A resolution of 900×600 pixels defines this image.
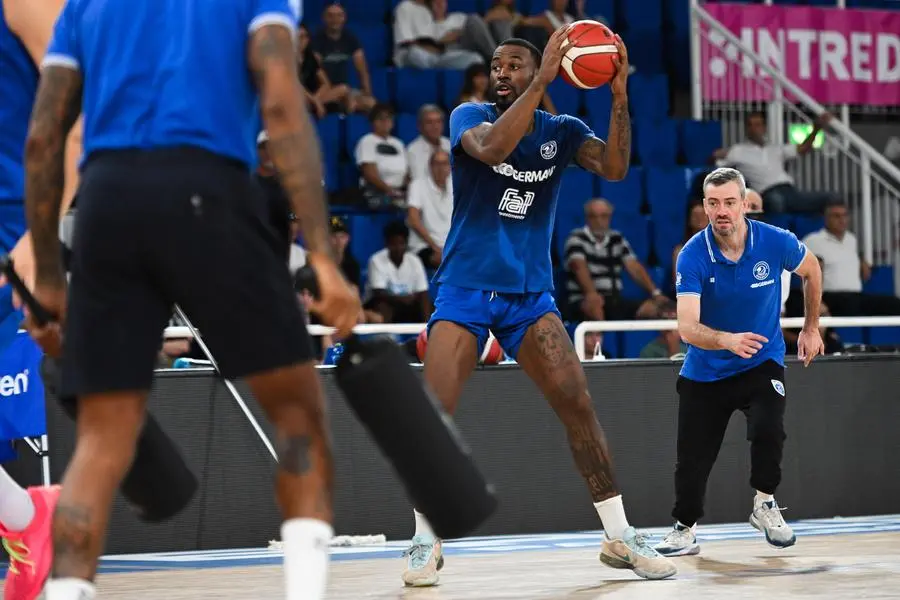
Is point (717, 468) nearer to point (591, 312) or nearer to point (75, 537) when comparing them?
point (591, 312)

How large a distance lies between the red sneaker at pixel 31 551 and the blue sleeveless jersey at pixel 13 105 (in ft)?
3.31

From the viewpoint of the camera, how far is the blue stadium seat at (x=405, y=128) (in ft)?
41.2

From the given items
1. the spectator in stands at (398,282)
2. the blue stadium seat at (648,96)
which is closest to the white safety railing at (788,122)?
the blue stadium seat at (648,96)

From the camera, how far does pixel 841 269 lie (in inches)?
485

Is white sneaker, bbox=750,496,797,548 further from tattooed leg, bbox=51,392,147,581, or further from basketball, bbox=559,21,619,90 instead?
tattooed leg, bbox=51,392,147,581

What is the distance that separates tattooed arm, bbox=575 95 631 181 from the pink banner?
29.9 feet

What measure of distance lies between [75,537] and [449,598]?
7.45ft

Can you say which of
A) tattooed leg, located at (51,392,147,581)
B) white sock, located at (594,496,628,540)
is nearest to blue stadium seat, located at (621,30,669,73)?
white sock, located at (594,496,628,540)

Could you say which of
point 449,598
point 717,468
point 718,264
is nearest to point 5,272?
point 449,598

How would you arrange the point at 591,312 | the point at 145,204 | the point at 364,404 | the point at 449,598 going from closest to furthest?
the point at 145,204 < the point at 364,404 < the point at 449,598 < the point at 591,312

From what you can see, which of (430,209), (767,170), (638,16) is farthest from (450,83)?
(767,170)

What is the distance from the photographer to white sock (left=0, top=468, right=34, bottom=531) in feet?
14.7

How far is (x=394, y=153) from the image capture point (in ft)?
39.1

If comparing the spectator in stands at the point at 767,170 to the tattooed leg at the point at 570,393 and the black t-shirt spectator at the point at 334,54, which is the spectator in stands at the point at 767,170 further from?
the tattooed leg at the point at 570,393
